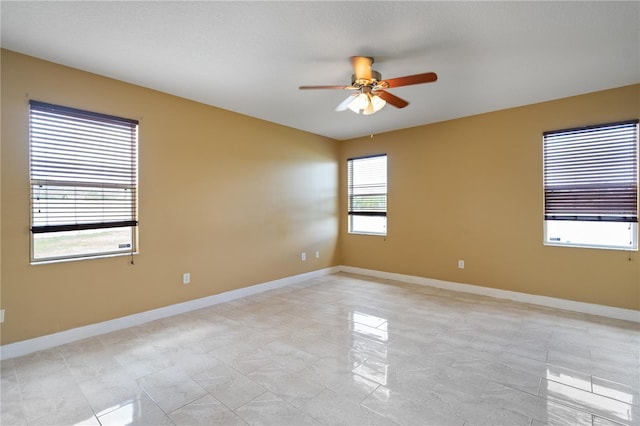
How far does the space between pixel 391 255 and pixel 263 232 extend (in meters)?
2.31

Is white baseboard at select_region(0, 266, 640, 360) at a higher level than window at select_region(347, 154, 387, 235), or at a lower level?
lower

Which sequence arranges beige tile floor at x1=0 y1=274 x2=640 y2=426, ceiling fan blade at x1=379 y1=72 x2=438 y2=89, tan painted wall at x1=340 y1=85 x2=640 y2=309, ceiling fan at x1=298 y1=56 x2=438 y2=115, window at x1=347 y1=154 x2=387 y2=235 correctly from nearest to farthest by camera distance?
1. beige tile floor at x1=0 y1=274 x2=640 y2=426
2. ceiling fan blade at x1=379 y1=72 x2=438 y2=89
3. ceiling fan at x1=298 y1=56 x2=438 y2=115
4. tan painted wall at x1=340 y1=85 x2=640 y2=309
5. window at x1=347 y1=154 x2=387 y2=235

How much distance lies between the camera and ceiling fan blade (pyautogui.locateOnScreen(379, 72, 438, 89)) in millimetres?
2400

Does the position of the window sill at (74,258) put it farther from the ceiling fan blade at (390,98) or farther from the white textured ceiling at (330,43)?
the ceiling fan blade at (390,98)

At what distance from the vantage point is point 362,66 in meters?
2.78

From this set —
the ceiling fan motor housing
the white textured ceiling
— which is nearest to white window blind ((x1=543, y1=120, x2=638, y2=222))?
the white textured ceiling

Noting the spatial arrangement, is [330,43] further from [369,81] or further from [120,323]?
[120,323]

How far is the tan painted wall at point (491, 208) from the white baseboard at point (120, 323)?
7.79 feet

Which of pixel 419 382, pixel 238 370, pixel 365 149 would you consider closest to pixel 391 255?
pixel 365 149

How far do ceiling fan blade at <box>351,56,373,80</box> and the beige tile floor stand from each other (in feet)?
8.15

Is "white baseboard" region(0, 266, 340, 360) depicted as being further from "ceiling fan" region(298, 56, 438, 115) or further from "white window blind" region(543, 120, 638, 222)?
"white window blind" region(543, 120, 638, 222)

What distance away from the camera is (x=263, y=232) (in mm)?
4789

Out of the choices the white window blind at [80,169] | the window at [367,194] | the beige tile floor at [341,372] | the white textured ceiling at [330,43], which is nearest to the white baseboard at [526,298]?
the beige tile floor at [341,372]

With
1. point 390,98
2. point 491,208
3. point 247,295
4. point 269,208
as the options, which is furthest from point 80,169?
point 491,208
